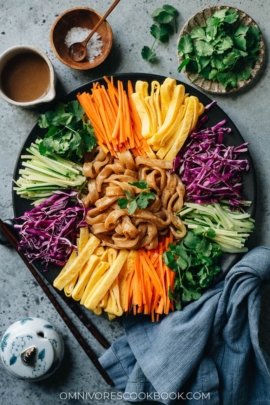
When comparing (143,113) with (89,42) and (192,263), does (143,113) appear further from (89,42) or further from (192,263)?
(192,263)

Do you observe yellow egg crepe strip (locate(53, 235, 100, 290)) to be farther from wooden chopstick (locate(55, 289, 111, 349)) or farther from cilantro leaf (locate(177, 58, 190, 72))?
cilantro leaf (locate(177, 58, 190, 72))

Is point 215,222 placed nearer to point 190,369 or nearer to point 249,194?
point 249,194

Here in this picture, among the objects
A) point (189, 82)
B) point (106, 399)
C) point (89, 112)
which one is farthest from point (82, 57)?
point (106, 399)

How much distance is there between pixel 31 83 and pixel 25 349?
1.61 m

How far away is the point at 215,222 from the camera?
3.11 m

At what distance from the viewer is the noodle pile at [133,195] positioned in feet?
10.1

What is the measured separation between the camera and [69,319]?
333 centimetres

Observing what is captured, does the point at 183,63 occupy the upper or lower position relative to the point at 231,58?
lower

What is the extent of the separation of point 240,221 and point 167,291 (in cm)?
59

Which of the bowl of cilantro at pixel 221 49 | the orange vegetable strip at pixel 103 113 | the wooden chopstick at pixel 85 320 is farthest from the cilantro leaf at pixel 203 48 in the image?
the wooden chopstick at pixel 85 320

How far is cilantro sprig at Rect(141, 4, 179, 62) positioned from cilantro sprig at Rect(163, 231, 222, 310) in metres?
1.22

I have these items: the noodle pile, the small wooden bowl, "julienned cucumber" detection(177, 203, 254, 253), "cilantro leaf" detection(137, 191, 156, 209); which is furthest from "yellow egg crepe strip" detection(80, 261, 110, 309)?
the small wooden bowl

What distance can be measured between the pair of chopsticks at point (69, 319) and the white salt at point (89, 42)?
119cm

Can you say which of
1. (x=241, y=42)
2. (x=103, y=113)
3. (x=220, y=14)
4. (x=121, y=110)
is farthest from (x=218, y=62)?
(x=103, y=113)
